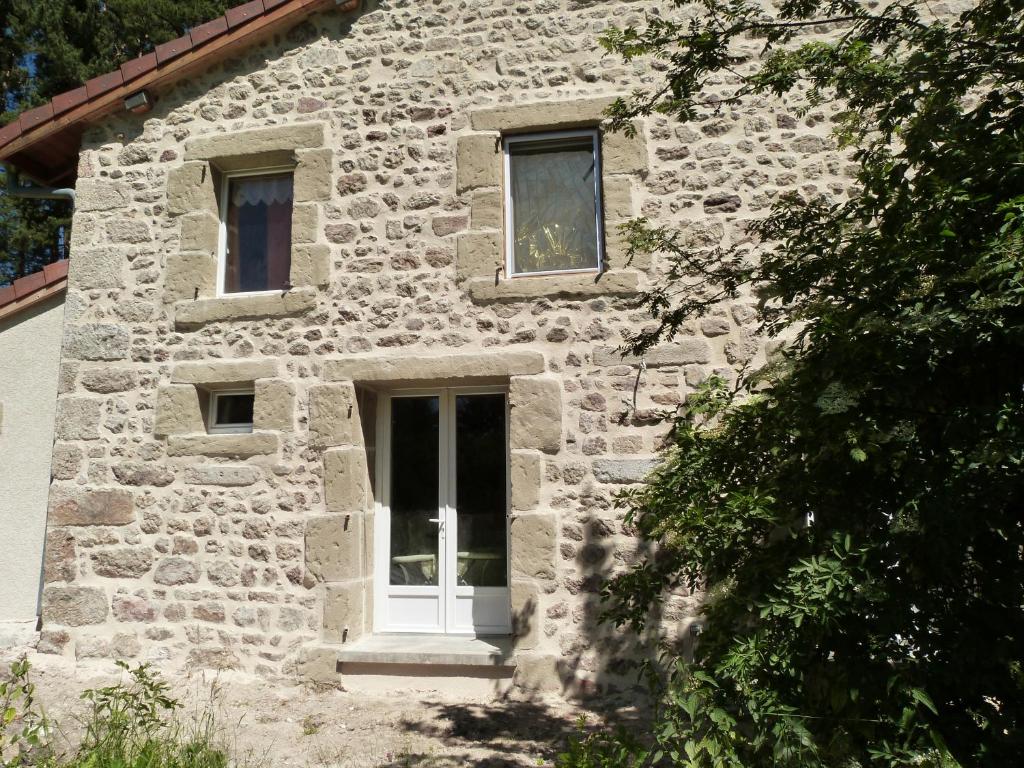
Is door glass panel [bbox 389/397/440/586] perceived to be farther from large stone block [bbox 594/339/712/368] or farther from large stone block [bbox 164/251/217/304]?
large stone block [bbox 164/251/217/304]

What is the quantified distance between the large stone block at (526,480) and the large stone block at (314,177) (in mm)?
2413

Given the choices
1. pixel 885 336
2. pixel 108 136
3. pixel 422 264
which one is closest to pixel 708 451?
pixel 885 336

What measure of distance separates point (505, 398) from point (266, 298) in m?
1.90

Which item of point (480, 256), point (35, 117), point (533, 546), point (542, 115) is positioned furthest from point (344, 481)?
point (35, 117)

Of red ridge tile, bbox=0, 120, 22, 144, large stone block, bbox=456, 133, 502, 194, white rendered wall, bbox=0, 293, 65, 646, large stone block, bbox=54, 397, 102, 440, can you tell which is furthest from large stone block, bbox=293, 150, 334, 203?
white rendered wall, bbox=0, 293, 65, 646

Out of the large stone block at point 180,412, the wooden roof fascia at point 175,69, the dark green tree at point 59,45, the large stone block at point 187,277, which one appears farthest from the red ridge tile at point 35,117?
the dark green tree at point 59,45

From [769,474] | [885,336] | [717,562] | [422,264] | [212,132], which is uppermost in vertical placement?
[212,132]

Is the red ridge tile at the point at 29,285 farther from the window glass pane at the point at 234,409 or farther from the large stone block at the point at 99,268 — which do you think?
the window glass pane at the point at 234,409

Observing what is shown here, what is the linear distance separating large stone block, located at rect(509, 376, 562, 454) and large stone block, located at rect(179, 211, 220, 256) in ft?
8.72

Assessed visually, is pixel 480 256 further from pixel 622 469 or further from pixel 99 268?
pixel 99 268

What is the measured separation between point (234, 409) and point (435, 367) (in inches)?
66.2

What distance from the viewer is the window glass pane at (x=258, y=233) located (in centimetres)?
592

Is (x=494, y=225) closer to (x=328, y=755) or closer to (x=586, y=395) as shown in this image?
(x=586, y=395)

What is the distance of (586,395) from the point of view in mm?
5055
